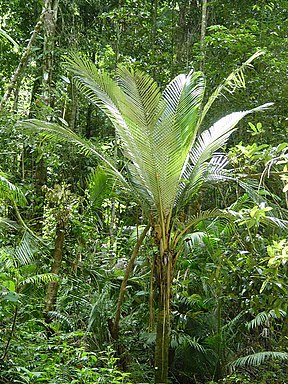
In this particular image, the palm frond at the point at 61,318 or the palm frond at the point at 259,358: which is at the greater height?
the palm frond at the point at 61,318

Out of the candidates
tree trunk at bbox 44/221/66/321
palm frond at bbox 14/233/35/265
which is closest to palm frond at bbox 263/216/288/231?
tree trunk at bbox 44/221/66/321

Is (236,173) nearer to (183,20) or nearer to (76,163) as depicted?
(76,163)

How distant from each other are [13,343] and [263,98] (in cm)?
497

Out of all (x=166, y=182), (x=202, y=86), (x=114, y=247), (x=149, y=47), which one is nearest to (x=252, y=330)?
(x=114, y=247)

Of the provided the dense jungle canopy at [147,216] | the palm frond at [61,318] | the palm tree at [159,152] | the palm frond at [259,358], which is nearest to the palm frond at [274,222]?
the dense jungle canopy at [147,216]

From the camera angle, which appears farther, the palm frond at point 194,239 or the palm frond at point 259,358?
the palm frond at point 194,239

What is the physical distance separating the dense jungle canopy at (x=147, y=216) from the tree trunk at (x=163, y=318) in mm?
13

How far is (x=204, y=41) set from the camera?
6797 millimetres

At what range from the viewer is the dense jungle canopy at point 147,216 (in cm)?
420

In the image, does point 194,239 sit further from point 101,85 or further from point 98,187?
point 101,85

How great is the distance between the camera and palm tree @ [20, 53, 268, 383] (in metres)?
4.67

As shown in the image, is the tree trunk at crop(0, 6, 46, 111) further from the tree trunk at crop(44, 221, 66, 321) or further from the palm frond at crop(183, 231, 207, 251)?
the palm frond at crop(183, 231, 207, 251)

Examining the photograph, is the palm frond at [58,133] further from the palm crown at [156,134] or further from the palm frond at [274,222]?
the palm frond at [274,222]

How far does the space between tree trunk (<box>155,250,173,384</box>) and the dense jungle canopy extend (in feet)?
0.04
